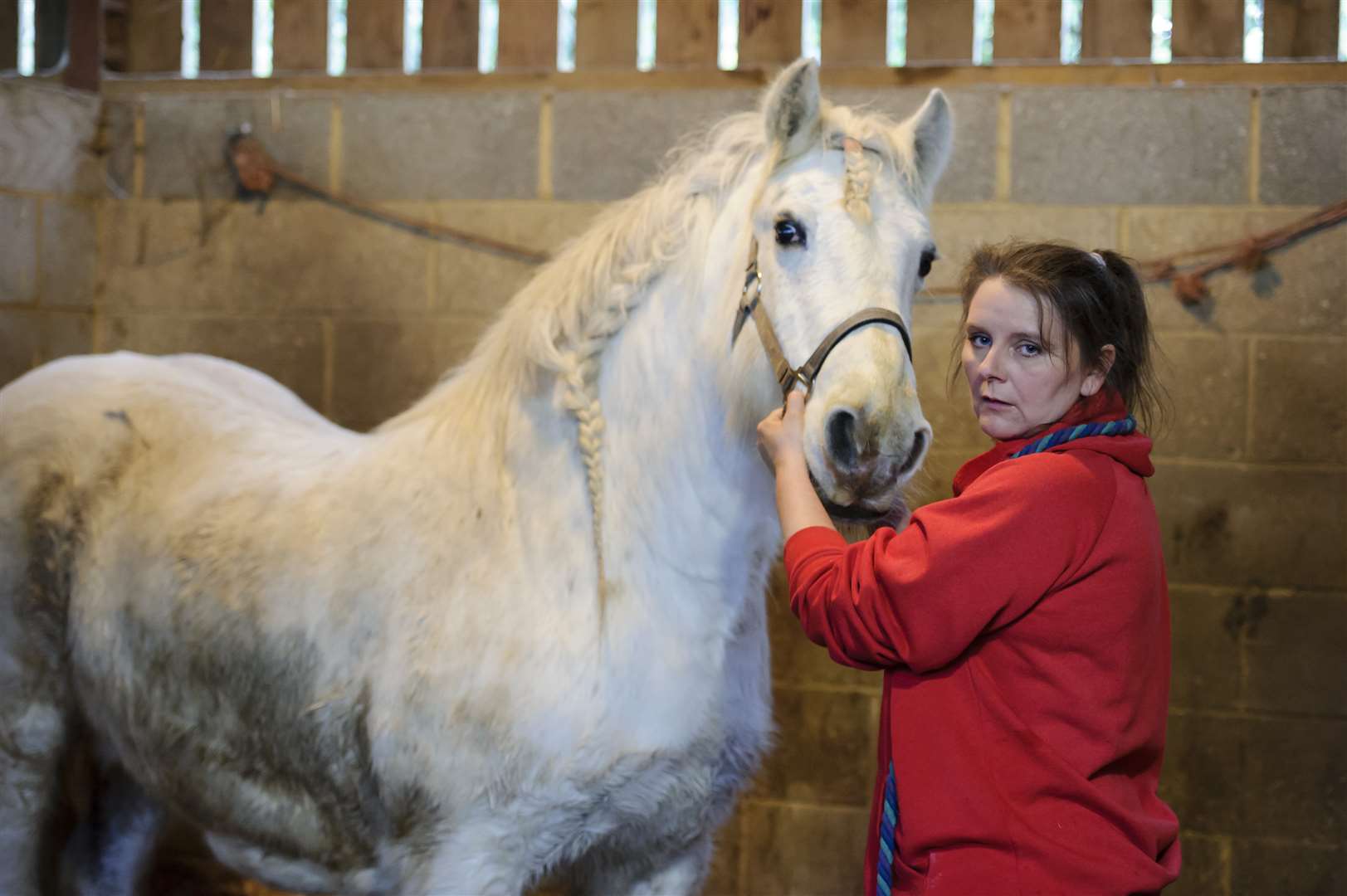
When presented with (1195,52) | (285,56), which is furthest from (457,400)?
(1195,52)

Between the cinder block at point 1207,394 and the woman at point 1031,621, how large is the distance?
5.02 ft

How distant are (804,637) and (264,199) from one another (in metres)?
1.80

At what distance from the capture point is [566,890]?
185 centimetres

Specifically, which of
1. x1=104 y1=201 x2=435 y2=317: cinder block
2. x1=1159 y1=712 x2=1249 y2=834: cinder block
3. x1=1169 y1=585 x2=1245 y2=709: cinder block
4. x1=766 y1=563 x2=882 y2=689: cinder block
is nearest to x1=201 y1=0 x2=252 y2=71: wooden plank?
x1=104 y1=201 x2=435 y2=317: cinder block

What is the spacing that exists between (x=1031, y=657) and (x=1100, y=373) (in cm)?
31

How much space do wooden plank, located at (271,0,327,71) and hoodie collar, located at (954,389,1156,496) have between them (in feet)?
7.91

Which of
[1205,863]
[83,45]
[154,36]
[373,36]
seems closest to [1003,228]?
[1205,863]

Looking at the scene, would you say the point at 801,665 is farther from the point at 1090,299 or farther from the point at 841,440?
the point at 1090,299

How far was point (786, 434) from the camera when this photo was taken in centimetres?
135

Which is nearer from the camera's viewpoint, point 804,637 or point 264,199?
point 804,637

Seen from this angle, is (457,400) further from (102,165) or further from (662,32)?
(102,165)

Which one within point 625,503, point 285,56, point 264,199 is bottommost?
point 625,503

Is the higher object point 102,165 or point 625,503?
point 102,165

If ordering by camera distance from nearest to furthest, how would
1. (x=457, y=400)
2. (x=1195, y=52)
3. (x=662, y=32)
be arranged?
(x=457, y=400), (x=1195, y=52), (x=662, y=32)
